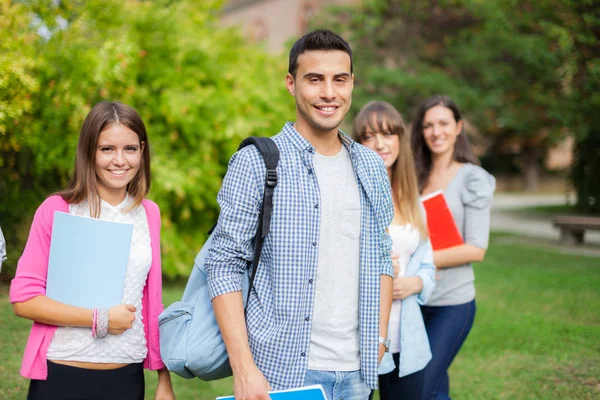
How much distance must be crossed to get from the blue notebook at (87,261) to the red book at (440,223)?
6.23ft

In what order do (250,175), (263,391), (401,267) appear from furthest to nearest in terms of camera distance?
(401,267) < (250,175) < (263,391)

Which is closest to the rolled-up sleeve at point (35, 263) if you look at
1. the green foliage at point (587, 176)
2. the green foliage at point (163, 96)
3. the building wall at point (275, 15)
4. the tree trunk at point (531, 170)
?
the green foliage at point (163, 96)

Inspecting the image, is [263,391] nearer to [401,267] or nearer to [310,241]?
[310,241]

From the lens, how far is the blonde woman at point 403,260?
10.1 ft

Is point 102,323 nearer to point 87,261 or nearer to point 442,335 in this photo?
point 87,261

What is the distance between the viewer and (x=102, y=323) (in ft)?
7.70

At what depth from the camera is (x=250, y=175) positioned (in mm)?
2174

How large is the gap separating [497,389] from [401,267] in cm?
213

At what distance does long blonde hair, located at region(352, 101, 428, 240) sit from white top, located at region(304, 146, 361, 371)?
1.06 metres

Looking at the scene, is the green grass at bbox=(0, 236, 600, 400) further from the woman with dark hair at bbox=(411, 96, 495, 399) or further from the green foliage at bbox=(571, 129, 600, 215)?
the green foliage at bbox=(571, 129, 600, 215)

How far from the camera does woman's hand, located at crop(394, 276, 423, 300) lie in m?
3.07

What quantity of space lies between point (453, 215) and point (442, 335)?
0.76 meters

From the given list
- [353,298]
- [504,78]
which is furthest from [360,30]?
[353,298]

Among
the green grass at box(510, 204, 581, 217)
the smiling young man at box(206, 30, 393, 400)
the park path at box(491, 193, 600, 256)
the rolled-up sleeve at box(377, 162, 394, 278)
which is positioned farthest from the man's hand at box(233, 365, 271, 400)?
the green grass at box(510, 204, 581, 217)
